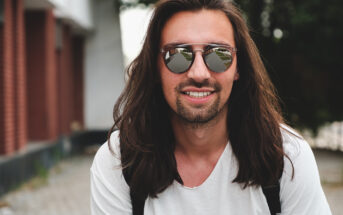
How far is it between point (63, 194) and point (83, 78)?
29.0 feet

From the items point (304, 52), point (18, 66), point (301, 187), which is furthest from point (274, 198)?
point (304, 52)

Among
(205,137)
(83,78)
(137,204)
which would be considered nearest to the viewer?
(137,204)

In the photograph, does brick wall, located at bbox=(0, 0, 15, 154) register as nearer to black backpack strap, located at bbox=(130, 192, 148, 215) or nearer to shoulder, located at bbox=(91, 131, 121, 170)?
shoulder, located at bbox=(91, 131, 121, 170)

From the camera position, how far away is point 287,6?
13844 millimetres

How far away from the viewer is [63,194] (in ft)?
27.2

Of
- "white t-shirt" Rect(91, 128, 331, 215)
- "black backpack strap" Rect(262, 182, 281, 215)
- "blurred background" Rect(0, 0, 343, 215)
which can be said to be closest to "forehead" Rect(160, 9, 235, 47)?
"white t-shirt" Rect(91, 128, 331, 215)

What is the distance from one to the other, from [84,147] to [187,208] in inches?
528

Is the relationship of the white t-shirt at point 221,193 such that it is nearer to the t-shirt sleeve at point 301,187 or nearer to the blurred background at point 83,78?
the t-shirt sleeve at point 301,187

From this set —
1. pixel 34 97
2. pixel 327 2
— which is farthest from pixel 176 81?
pixel 327 2

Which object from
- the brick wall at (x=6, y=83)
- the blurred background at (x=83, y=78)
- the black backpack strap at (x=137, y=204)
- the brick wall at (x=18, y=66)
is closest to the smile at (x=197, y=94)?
the black backpack strap at (x=137, y=204)

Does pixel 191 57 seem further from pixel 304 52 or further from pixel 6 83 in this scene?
pixel 304 52

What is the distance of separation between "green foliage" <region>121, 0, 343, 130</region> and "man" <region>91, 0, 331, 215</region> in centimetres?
1046

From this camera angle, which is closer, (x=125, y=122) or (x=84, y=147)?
(x=125, y=122)

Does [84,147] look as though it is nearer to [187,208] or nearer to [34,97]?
[34,97]
